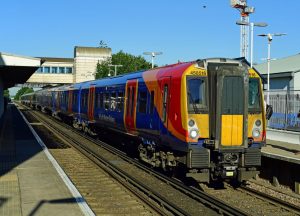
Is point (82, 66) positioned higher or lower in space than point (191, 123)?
higher

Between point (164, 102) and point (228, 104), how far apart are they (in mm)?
1813

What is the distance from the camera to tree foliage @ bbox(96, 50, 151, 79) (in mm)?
65875

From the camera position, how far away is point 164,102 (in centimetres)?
1154

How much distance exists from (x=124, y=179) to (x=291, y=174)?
4605 millimetres

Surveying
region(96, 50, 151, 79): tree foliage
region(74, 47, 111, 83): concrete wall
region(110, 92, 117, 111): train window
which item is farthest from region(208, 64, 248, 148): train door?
region(74, 47, 111, 83): concrete wall

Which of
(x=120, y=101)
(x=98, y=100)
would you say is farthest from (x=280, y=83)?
(x=120, y=101)

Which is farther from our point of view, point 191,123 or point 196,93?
point 196,93

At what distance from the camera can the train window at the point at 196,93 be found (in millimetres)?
10445

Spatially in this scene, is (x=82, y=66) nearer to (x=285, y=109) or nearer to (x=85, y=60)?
(x=85, y=60)

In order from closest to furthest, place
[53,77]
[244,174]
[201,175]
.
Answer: [201,175] < [244,174] < [53,77]

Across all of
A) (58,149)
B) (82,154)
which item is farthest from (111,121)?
(58,149)

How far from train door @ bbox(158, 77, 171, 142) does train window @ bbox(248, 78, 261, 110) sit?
201 cm

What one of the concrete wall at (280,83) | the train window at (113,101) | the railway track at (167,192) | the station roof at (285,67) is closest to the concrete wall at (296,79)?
the station roof at (285,67)

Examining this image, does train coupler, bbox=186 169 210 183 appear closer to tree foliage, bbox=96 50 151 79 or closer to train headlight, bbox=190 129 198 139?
train headlight, bbox=190 129 198 139
